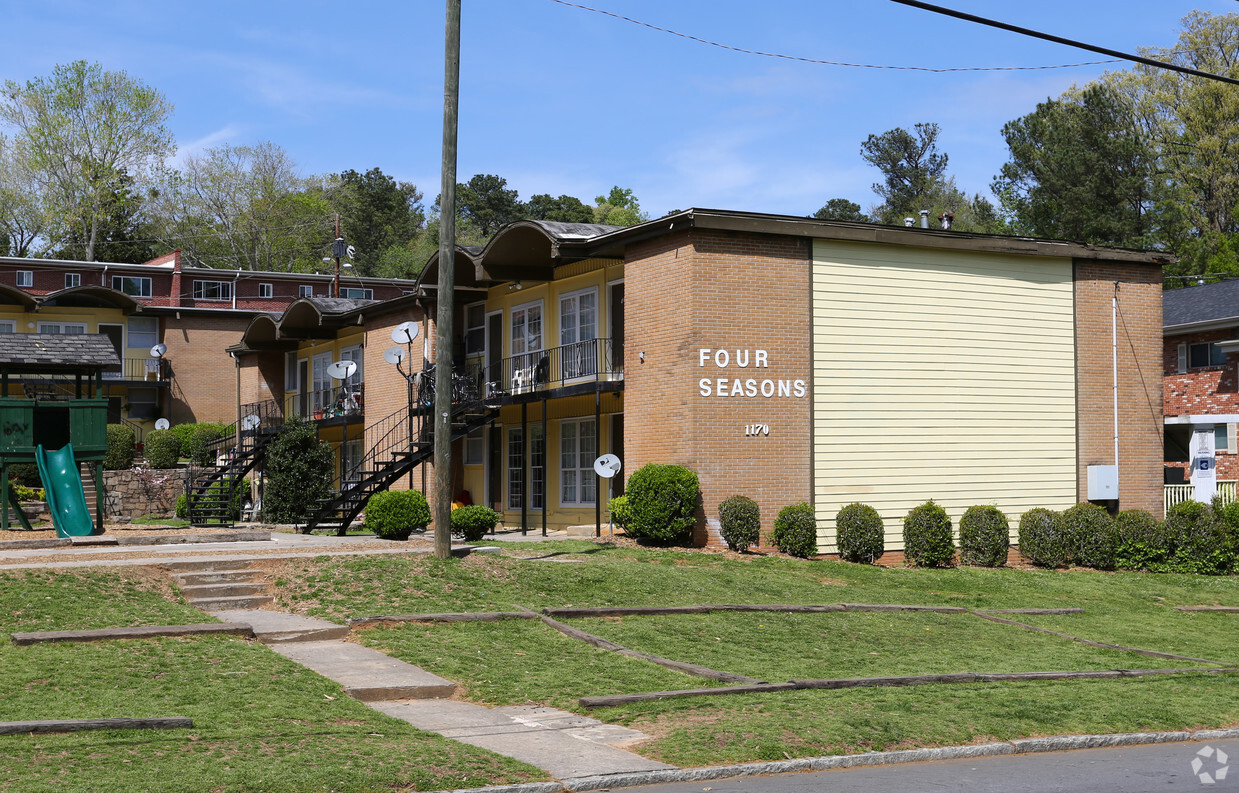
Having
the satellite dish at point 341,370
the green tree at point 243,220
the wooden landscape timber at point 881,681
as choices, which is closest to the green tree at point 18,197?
the green tree at point 243,220

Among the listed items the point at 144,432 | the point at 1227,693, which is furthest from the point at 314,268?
the point at 1227,693

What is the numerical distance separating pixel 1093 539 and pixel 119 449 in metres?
36.8

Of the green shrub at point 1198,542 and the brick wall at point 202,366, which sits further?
the brick wall at point 202,366

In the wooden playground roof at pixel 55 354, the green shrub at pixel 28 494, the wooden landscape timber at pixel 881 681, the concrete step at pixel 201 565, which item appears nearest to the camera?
the wooden landscape timber at pixel 881 681

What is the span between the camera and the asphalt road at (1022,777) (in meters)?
8.12

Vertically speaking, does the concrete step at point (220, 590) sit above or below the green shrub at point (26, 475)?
below

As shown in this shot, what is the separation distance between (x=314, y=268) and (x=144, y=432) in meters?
28.1

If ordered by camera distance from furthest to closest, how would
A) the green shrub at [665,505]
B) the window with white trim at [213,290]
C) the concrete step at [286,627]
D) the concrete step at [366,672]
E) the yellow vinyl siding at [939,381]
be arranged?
the window with white trim at [213,290]
the yellow vinyl siding at [939,381]
the green shrub at [665,505]
the concrete step at [286,627]
the concrete step at [366,672]

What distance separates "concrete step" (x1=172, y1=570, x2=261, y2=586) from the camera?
48.9 feet

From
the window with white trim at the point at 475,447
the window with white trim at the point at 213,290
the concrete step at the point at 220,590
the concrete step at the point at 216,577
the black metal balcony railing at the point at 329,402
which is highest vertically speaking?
the window with white trim at the point at 213,290

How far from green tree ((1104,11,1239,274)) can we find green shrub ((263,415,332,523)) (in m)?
40.6

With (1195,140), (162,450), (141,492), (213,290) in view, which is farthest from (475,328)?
(1195,140)

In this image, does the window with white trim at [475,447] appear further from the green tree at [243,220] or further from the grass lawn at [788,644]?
the green tree at [243,220]

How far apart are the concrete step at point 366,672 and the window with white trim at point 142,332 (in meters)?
43.4
